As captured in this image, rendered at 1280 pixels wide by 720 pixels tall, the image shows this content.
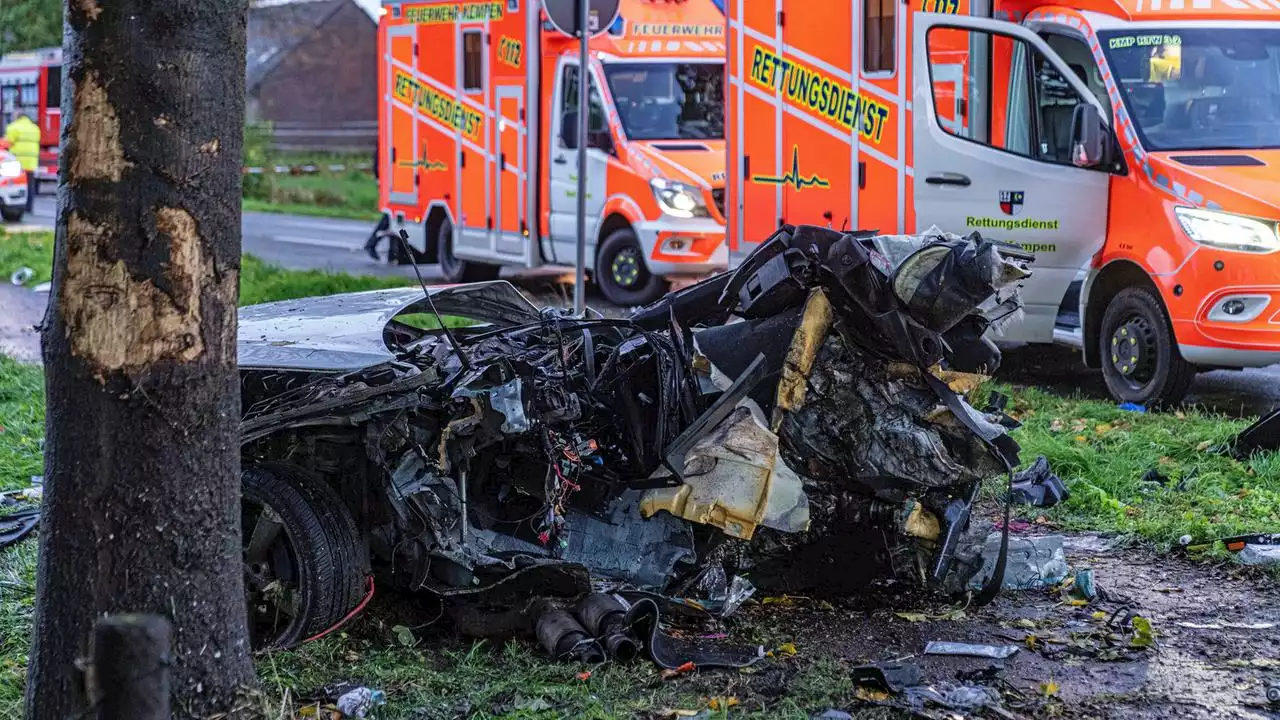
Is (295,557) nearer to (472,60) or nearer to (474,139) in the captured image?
(474,139)

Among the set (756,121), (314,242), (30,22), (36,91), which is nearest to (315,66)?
(30,22)

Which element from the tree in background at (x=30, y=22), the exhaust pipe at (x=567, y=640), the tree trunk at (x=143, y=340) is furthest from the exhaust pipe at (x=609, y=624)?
the tree in background at (x=30, y=22)

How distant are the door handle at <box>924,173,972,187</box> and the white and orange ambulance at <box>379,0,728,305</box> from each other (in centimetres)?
363

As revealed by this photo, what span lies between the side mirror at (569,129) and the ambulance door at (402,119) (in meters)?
2.95

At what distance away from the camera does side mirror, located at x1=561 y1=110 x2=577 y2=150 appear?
43.5 ft

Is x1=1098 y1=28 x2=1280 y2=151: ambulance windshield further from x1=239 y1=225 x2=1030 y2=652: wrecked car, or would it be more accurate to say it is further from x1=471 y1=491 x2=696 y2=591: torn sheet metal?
x1=471 y1=491 x2=696 y2=591: torn sheet metal

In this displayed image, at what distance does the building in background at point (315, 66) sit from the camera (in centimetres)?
5884

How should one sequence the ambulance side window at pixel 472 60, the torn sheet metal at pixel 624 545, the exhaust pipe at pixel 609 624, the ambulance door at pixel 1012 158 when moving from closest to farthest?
the exhaust pipe at pixel 609 624
the torn sheet metal at pixel 624 545
the ambulance door at pixel 1012 158
the ambulance side window at pixel 472 60

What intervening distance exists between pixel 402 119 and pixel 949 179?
8253mm

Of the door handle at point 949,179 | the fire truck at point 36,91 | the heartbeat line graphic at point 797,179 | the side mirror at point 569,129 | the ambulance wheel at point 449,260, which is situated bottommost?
the ambulance wheel at point 449,260

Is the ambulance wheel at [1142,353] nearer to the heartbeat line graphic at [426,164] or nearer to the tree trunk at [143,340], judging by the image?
the tree trunk at [143,340]

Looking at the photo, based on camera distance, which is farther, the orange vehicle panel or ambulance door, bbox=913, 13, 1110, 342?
the orange vehicle panel

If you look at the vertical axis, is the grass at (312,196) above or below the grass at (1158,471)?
above

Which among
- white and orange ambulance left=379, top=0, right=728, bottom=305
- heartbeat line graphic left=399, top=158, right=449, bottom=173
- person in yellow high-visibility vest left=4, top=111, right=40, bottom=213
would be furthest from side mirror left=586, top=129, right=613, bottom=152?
person in yellow high-visibility vest left=4, top=111, right=40, bottom=213
